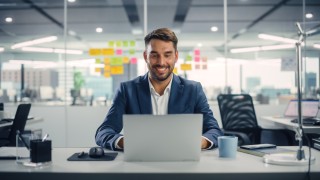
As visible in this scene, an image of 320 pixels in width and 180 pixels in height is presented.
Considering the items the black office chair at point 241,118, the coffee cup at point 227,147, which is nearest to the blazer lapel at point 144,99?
the coffee cup at point 227,147

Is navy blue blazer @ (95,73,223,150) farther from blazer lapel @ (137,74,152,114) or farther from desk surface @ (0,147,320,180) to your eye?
desk surface @ (0,147,320,180)

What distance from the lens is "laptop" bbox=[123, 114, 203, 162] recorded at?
61.9 inches

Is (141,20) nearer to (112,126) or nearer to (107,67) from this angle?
(107,67)

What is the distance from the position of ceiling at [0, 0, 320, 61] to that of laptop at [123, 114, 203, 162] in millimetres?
4611

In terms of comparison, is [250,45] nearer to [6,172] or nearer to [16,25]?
[16,25]

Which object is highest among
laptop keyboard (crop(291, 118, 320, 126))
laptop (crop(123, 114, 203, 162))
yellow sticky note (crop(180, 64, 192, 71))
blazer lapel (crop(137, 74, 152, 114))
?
yellow sticky note (crop(180, 64, 192, 71))

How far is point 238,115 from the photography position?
410cm

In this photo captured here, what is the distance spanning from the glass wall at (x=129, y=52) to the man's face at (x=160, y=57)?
3498 mm

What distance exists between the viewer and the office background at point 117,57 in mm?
6137

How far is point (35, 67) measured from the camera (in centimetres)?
719

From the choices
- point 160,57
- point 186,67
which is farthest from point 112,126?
point 186,67

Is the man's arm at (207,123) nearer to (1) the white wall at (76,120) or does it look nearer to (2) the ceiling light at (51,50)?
(1) the white wall at (76,120)

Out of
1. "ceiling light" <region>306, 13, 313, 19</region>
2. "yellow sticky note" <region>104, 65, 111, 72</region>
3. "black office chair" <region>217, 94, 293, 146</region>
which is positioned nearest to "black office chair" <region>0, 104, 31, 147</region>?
"yellow sticky note" <region>104, 65, 111, 72</region>

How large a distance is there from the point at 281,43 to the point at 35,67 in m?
4.82
